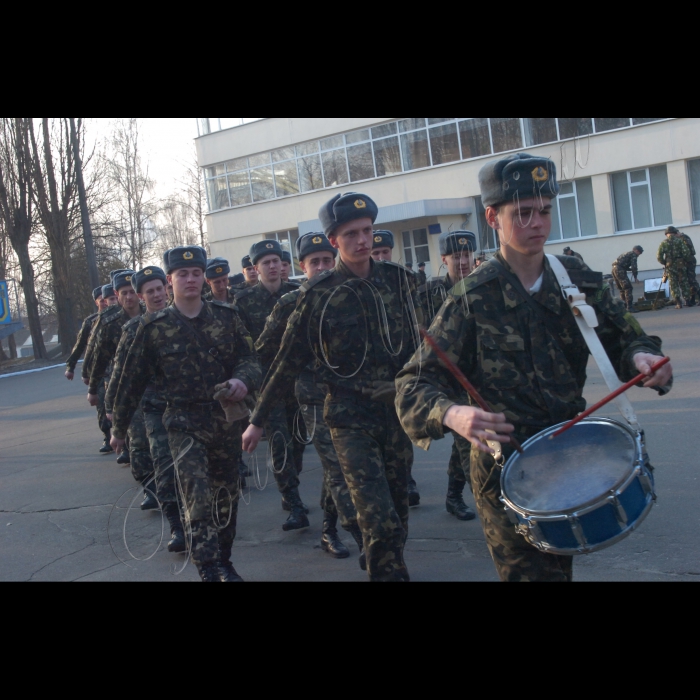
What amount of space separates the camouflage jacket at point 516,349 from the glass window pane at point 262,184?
123 ft

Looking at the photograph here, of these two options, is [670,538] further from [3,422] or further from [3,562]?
[3,422]

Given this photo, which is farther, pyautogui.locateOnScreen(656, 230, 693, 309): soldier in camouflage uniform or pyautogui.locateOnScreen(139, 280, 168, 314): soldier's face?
pyautogui.locateOnScreen(656, 230, 693, 309): soldier in camouflage uniform

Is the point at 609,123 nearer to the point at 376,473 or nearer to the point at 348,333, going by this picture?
the point at 348,333

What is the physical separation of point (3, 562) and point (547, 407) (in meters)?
5.14

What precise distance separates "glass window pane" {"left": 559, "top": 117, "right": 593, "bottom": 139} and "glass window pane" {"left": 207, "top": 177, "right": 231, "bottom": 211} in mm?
17659

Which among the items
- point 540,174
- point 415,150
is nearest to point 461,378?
point 540,174

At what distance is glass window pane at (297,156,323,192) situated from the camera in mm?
37531

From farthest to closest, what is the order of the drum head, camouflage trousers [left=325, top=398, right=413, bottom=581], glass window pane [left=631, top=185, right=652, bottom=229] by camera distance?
1. glass window pane [left=631, top=185, right=652, bottom=229]
2. camouflage trousers [left=325, top=398, right=413, bottom=581]
3. the drum head

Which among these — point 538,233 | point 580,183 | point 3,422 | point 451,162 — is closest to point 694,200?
point 580,183

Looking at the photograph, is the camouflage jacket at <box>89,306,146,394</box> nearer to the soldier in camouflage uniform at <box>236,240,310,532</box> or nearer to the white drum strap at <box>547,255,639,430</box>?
the soldier in camouflage uniform at <box>236,240,310,532</box>

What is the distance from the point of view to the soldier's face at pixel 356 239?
4.56m

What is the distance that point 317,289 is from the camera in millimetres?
4629

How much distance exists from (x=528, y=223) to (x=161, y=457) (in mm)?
3915

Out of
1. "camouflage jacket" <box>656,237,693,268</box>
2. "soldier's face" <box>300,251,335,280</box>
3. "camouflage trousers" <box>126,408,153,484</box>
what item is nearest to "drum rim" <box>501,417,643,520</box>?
"soldier's face" <box>300,251,335,280</box>
